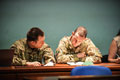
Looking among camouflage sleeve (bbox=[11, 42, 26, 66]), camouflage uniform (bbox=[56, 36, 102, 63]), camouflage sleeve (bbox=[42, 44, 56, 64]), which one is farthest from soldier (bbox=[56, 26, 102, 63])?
camouflage sleeve (bbox=[11, 42, 26, 66])

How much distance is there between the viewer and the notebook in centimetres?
381

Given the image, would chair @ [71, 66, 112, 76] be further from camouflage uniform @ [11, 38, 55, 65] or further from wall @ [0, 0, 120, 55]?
wall @ [0, 0, 120, 55]

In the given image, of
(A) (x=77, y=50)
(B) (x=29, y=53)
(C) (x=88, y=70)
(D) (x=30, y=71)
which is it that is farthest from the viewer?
(A) (x=77, y=50)

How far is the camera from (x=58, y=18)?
574 cm

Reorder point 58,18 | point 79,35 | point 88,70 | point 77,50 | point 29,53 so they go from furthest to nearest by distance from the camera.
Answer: point 58,18 < point 77,50 < point 79,35 < point 29,53 < point 88,70

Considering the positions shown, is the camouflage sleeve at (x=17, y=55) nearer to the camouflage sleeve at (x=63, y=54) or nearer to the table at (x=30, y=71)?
the table at (x=30, y=71)

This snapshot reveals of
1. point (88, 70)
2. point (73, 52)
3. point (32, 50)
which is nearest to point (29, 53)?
point (32, 50)

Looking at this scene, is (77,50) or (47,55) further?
(77,50)

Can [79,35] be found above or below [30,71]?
above

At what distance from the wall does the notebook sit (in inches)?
62.2

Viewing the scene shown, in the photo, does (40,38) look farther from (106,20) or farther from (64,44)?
(106,20)

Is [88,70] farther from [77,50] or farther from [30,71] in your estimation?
[77,50]

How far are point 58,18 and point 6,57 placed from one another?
2.17 meters

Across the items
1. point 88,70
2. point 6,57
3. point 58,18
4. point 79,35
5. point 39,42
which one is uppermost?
point 58,18
